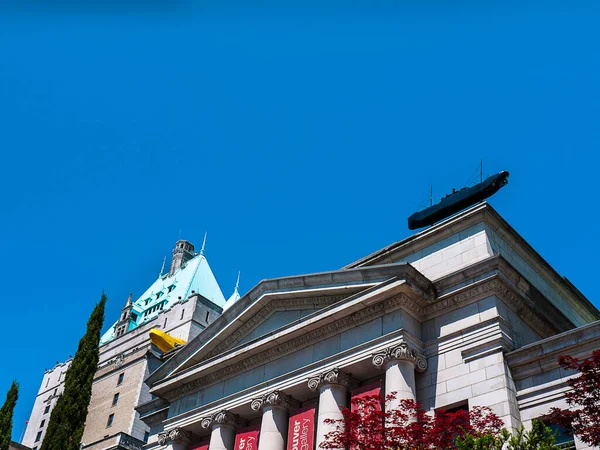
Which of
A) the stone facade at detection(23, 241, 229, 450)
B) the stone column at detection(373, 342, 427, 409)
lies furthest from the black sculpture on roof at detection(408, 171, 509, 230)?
the stone facade at detection(23, 241, 229, 450)

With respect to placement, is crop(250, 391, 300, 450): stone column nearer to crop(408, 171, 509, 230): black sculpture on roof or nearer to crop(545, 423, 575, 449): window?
crop(545, 423, 575, 449): window

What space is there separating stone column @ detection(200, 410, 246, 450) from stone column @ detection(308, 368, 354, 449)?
5330 mm

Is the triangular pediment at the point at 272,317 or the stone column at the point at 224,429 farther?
the stone column at the point at 224,429

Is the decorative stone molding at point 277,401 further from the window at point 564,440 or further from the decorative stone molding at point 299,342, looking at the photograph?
the window at point 564,440

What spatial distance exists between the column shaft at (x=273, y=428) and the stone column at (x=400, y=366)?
5.49 m

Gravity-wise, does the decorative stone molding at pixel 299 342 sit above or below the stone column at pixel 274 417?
above

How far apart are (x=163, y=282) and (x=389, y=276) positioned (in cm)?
9784

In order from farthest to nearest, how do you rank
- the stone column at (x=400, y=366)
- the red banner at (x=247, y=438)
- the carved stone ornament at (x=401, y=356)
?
the red banner at (x=247, y=438) → the carved stone ornament at (x=401, y=356) → the stone column at (x=400, y=366)

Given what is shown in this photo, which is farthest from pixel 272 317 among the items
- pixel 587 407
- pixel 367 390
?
pixel 587 407

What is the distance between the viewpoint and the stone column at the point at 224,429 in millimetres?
32000

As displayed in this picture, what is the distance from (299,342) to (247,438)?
4965 mm

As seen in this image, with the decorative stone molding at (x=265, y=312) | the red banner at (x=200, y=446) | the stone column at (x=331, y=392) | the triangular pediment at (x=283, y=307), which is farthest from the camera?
the red banner at (x=200, y=446)

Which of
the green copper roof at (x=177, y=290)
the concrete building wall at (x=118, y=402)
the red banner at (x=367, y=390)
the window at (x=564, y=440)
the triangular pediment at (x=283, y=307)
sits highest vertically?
the green copper roof at (x=177, y=290)

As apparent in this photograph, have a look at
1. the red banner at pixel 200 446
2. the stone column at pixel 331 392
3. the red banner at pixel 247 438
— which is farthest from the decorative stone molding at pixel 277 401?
the red banner at pixel 200 446
